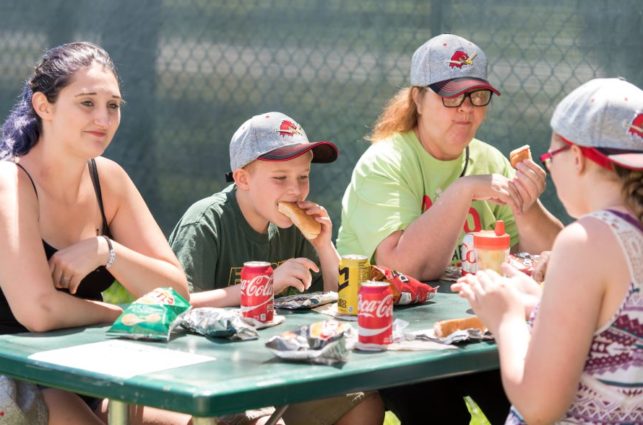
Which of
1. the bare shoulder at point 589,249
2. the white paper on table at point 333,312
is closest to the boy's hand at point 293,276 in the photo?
the white paper on table at point 333,312

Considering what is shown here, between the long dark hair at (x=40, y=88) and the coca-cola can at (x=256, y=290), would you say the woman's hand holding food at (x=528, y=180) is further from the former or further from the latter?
the long dark hair at (x=40, y=88)

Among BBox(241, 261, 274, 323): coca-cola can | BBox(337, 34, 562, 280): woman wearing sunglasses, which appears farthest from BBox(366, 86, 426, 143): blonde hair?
BBox(241, 261, 274, 323): coca-cola can

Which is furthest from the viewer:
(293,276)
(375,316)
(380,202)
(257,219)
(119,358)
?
(380,202)

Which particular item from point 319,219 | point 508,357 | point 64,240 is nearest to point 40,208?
point 64,240

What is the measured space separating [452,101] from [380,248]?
66cm

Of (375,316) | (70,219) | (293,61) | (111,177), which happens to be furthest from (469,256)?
(293,61)

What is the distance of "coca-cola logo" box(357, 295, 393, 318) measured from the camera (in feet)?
9.68

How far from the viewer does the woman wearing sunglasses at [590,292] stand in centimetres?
250

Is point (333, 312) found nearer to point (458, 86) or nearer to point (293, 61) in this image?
point (458, 86)

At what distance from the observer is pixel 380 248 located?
167 inches

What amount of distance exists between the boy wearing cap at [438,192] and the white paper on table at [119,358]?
4.11 feet

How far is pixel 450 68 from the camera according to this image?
4.41 m

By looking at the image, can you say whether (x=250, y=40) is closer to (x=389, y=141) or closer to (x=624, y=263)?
(x=389, y=141)

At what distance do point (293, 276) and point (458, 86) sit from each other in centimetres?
116
